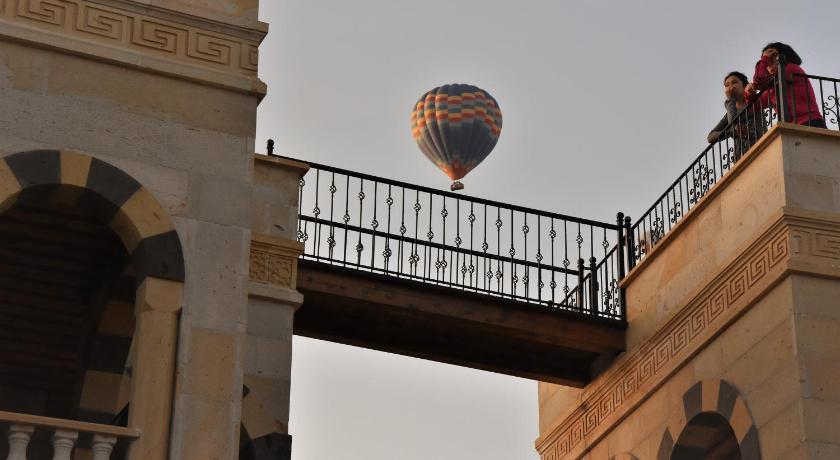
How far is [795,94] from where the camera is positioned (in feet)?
49.8

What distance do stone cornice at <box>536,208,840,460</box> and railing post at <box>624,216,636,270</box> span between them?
1126 millimetres

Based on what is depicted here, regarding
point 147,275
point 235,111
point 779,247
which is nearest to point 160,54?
point 235,111

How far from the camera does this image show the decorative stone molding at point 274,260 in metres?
14.5

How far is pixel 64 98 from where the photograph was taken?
11.4 metres

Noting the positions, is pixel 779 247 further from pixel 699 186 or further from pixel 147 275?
pixel 147 275

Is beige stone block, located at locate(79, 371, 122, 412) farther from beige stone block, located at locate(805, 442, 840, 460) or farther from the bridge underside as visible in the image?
beige stone block, located at locate(805, 442, 840, 460)

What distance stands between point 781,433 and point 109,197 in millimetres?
5894

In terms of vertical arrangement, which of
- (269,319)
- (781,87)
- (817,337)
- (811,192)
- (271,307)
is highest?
(781,87)

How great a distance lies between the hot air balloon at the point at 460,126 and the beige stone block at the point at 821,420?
14.5 meters

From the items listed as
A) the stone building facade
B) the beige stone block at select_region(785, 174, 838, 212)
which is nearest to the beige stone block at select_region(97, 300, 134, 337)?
the stone building facade

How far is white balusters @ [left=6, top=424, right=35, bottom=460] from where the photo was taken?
1027 centimetres

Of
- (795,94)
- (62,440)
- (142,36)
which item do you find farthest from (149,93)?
(795,94)

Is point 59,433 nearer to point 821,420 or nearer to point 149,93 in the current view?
point 149,93

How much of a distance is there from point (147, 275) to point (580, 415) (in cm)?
793
